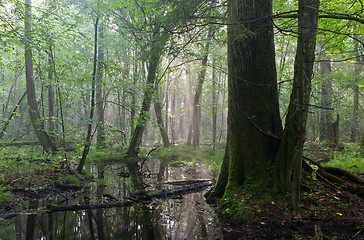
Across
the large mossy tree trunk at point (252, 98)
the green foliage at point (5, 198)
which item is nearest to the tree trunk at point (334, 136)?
the large mossy tree trunk at point (252, 98)

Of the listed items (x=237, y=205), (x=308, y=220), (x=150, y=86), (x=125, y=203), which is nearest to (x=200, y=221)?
(x=237, y=205)

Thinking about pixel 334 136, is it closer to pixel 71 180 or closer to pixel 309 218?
pixel 309 218

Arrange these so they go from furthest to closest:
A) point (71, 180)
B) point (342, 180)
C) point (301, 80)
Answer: point (71, 180)
point (342, 180)
point (301, 80)

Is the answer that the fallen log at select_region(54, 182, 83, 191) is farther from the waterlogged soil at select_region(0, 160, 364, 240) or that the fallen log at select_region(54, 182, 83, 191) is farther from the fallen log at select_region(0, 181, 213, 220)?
the fallen log at select_region(0, 181, 213, 220)

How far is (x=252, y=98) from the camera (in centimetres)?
495

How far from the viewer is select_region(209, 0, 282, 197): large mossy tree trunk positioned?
4.84 meters

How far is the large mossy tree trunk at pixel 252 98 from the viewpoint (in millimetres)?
4840

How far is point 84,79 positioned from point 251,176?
771cm

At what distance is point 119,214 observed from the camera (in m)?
5.11

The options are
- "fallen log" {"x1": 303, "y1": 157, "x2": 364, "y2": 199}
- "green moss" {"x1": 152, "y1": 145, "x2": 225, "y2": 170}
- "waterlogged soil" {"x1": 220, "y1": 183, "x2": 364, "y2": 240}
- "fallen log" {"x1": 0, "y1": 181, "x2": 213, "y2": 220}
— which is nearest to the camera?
"waterlogged soil" {"x1": 220, "y1": 183, "x2": 364, "y2": 240}

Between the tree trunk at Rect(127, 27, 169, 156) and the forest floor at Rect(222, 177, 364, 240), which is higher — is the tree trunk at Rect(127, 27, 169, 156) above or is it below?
above

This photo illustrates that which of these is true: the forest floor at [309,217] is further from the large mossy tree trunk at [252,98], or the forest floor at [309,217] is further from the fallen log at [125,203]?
the fallen log at [125,203]

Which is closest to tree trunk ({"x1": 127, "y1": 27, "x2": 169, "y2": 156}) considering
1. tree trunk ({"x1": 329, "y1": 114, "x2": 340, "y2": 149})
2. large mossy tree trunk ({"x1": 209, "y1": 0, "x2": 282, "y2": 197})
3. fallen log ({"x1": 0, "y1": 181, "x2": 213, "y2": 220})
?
large mossy tree trunk ({"x1": 209, "y1": 0, "x2": 282, "y2": 197})

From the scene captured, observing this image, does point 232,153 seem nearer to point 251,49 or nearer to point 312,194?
point 312,194
